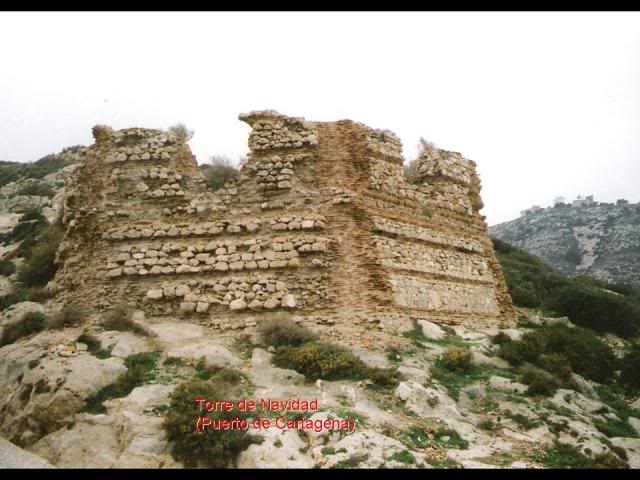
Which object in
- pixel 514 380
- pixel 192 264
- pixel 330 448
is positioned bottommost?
pixel 330 448

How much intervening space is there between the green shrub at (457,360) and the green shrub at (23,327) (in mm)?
9217

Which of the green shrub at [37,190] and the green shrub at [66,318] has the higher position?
the green shrub at [37,190]

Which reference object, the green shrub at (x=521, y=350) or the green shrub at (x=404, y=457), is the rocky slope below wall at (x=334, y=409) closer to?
the green shrub at (x=404, y=457)

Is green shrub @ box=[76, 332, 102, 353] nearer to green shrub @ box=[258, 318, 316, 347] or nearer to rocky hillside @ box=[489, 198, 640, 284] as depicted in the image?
green shrub @ box=[258, 318, 316, 347]

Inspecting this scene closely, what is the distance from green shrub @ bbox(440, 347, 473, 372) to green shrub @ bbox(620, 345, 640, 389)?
4.39 m

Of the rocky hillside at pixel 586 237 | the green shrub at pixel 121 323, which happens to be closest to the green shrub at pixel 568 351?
the green shrub at pixel 121 323

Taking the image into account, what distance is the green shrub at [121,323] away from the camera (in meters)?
10.9

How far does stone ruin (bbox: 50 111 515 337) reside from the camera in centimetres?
1197

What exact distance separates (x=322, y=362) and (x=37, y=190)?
26.8m

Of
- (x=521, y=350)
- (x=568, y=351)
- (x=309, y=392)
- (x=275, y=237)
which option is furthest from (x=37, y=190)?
(x=568, y=351)

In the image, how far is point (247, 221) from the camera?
507 inches

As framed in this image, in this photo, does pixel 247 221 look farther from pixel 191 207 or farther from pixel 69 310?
pixel 69 310

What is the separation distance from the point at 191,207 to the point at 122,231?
1.91 metres
